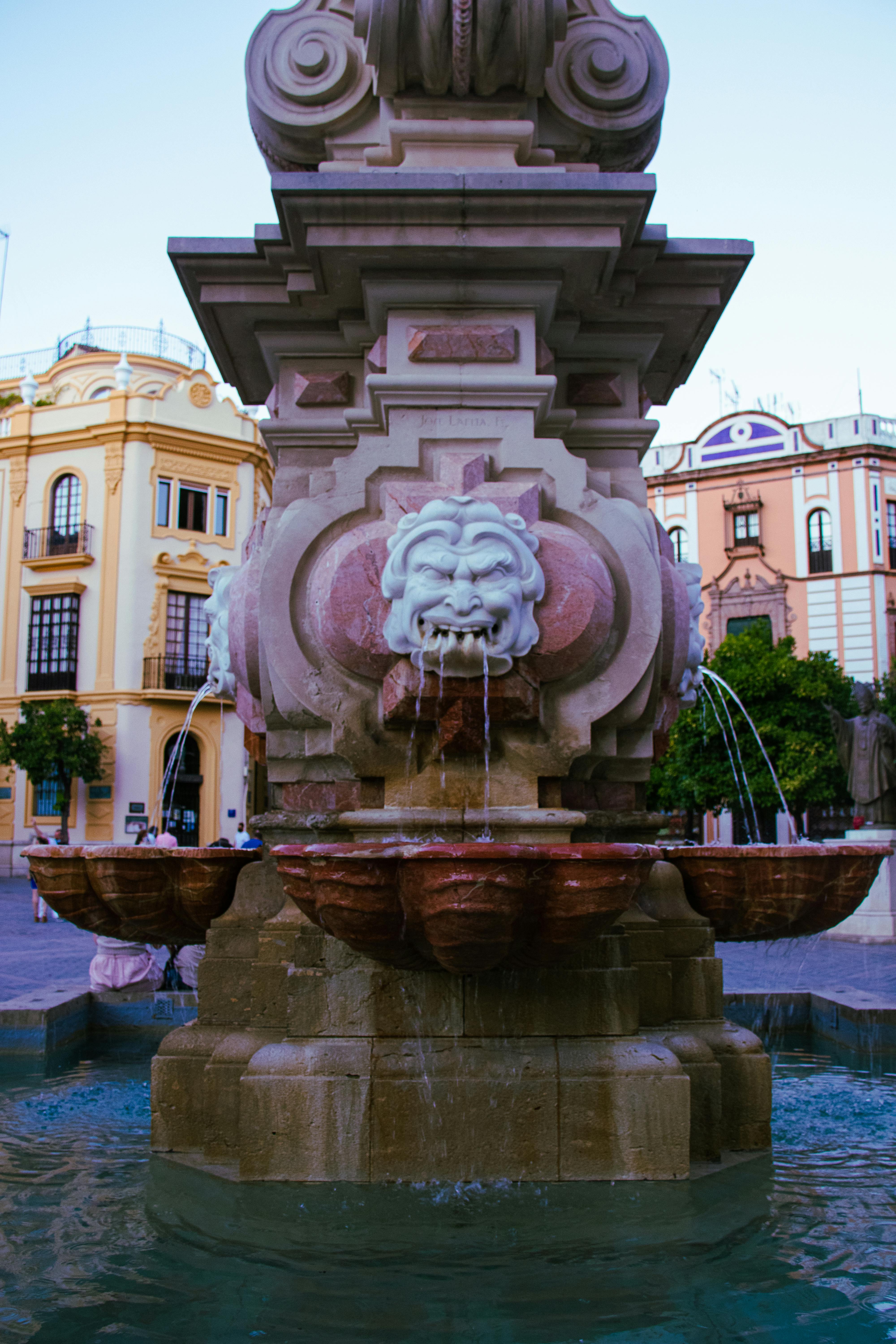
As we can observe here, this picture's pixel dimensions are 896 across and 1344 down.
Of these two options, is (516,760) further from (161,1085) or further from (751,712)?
(751,712)

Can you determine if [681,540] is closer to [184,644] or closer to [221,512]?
[221,512]

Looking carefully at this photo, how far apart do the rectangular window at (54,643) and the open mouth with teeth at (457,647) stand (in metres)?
28.6

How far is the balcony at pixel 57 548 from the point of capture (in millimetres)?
30750

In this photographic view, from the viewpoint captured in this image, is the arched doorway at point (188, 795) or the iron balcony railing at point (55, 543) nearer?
the arched doorway at point (188, 795)

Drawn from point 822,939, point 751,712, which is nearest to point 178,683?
point 751,712

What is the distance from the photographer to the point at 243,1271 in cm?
261

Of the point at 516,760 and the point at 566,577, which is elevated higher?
the point at 566,577

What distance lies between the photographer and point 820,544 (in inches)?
1391

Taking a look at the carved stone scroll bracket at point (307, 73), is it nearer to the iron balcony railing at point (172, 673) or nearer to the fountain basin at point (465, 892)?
the fountain basin at point (465, 892)

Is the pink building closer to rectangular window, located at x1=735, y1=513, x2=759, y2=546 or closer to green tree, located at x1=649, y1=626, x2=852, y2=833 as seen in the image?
rectangular window, located at x1=735, y1=513, x2=759, y2=546

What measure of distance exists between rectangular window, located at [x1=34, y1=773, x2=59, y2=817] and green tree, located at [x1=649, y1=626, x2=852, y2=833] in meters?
15.4

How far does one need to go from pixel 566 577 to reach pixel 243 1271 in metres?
2.07

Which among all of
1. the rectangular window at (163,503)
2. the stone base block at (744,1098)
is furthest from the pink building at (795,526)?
the stone base block at (744,1098)

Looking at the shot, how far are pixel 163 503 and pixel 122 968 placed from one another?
26012mm
